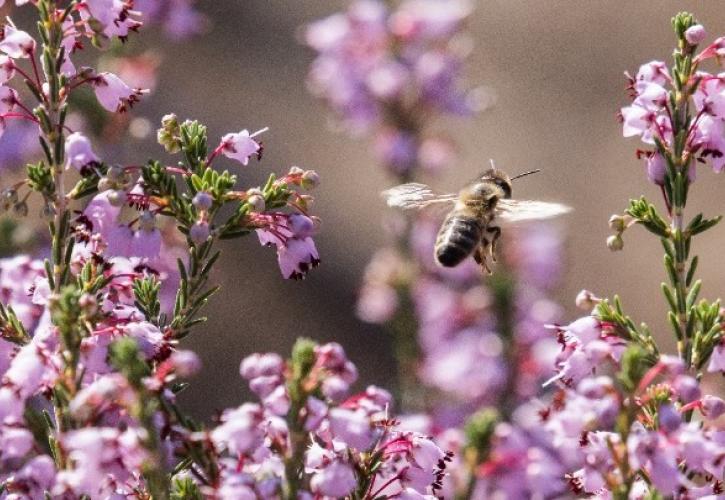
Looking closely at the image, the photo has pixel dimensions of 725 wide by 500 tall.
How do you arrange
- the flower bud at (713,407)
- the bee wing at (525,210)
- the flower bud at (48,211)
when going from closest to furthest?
the flower bud at (713,407), the flower bud at (48,211), the bee wing at (525,210)

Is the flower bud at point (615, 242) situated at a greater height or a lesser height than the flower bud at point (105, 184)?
lesser

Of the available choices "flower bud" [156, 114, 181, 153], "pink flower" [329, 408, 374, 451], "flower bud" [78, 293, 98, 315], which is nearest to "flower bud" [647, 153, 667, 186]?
"pink flower" [329, 408, 374, 451]

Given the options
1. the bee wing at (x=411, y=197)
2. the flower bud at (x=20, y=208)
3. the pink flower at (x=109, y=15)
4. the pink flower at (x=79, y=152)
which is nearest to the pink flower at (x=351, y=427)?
the pink flower at (x=79, y=152)

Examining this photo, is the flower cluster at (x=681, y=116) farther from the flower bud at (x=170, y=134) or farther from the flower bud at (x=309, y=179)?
the flower bud at (x=170, y=134)

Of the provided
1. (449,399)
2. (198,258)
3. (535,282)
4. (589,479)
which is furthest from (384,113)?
(589,479)

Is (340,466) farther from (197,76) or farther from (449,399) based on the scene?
(197,76)

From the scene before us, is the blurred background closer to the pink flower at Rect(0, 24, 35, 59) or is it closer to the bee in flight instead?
the bee in flight
